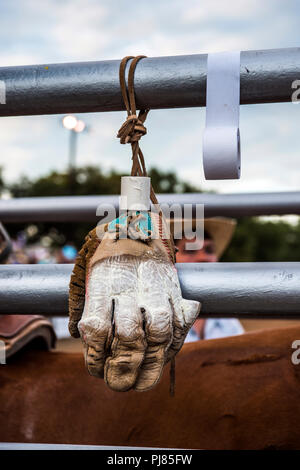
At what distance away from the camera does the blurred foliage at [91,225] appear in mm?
20234

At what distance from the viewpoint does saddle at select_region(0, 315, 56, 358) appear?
122 cm

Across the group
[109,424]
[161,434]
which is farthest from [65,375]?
[161,434]

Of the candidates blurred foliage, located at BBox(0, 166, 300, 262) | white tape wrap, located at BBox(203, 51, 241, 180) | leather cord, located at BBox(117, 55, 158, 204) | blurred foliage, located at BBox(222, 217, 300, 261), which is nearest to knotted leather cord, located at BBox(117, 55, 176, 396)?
leather cord, located at BBox(117, 55, 158, 204)

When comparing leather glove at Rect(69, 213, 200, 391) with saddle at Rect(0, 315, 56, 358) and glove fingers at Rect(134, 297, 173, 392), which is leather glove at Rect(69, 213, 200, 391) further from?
saddle at Rect(0, 315, 56, 358)

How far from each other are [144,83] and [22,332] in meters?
0.78

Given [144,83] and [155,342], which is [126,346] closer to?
[155,342]

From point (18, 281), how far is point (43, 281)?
0.04 meters

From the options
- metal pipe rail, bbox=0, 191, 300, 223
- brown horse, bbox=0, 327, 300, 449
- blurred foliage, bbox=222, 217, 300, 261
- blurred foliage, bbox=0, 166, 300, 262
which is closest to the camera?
brown horse, bbox=0, 327, 300, 449

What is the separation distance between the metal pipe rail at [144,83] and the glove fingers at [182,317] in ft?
1.02

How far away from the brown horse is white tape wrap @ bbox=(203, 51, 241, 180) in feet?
1.94

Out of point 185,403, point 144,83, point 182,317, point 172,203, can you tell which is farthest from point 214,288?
point 172,203

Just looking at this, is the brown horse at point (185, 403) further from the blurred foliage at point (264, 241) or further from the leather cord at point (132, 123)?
the blurred foliage at point (264, 241)

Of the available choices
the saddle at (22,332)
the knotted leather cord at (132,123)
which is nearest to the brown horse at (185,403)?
the saddle at (22,332)
